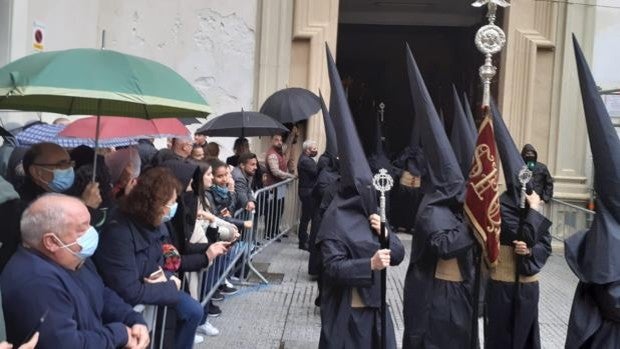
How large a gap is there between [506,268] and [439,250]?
87 cm

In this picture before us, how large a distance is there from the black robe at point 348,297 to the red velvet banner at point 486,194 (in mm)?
617

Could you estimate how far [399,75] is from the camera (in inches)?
857

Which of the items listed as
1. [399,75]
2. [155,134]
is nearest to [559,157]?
[155,134]

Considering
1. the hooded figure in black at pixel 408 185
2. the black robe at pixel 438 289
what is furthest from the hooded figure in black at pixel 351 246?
the hooded figure in black at pixel 408 185

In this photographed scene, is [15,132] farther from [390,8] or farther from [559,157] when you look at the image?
[390,8]

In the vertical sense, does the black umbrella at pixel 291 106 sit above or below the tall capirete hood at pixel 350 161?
above

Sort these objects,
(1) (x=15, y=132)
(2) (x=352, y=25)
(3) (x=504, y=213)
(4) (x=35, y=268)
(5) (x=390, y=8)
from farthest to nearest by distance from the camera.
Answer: (2) (x=352, y=25)
(5) (x=390, y=8)
(1) (x=15, y=132)
(3) (x=504, y=213)
(4) (x=35, y=268)

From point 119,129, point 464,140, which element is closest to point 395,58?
point 464,140

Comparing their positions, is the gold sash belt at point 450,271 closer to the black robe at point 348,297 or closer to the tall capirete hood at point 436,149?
the tall capirete hood at point 436,149

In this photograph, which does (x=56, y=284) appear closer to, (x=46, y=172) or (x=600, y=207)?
(x=46, y=172)

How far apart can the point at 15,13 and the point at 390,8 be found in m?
11.0

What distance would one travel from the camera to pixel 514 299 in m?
5.34

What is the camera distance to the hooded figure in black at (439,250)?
4898 millimetres

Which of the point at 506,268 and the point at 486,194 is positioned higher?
the point at 486,194
